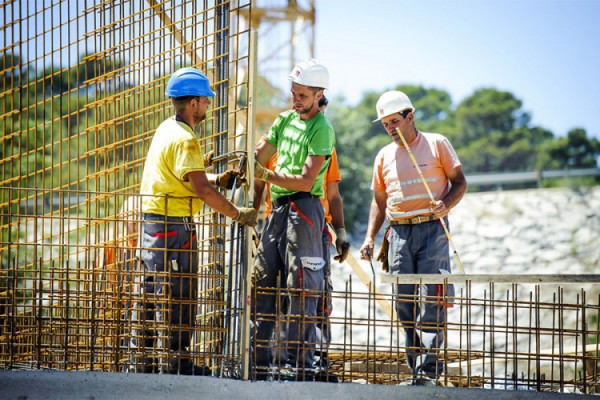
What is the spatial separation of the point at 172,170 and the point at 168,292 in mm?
836

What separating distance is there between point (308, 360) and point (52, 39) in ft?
10.8

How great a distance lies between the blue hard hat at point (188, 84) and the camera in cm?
643

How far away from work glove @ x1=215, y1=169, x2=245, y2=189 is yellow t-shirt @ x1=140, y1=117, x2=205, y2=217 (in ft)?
0.68

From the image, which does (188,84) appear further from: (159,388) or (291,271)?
(159,388)

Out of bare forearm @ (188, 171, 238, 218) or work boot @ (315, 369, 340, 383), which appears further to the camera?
work boot @ (315, 369, 340, 383)

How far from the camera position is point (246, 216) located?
6309 mm

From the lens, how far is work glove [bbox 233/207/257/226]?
6305mm

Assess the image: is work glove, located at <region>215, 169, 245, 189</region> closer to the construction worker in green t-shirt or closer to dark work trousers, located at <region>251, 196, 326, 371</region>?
the construction worker in green t-shirt

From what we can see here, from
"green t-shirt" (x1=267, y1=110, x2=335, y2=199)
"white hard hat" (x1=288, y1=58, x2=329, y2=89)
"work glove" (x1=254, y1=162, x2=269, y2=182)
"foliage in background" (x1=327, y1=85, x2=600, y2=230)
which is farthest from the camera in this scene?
"foliage in background" (x1=327, y1=85, x2=600, y2=230)

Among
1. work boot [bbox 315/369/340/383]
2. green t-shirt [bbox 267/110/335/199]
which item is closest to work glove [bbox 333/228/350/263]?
green t-shirt [bbox 267/110/335/199]

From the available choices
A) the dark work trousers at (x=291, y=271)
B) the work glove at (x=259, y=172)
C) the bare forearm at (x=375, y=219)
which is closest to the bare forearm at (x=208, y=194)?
the work glove at (x=259, y=172)

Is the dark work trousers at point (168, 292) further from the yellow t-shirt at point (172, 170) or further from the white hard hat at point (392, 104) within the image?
the white hard hat at point (392, 104)

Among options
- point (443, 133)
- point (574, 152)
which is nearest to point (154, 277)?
point (574, 152)

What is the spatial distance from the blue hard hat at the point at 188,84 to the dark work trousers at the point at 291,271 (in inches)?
44.3
